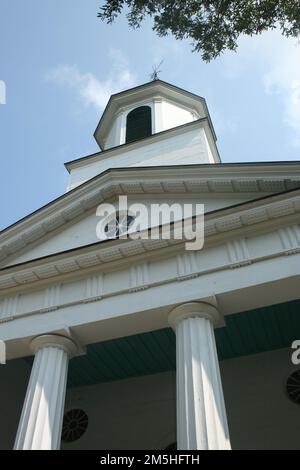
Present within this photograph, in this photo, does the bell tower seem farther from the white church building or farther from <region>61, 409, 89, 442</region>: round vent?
<region>61, 409, 89, 442</region>: round vent

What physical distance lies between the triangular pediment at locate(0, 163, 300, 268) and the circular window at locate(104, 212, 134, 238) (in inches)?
14.1

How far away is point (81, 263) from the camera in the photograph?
951 cm

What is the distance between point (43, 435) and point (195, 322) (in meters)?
3.11

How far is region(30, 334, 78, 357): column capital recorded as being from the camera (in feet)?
28.7

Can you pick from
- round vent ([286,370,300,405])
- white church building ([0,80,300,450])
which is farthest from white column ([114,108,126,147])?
round vent ([286,370,300,405])

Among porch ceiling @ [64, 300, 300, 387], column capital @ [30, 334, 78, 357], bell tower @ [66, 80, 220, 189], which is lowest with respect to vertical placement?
column capital @ [30, 334, 78, 357]

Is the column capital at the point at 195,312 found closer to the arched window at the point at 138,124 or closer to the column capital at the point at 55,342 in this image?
the column capital at the point at 55,342

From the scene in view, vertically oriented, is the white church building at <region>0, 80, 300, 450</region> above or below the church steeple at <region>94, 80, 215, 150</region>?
below

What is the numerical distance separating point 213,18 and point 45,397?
6.62 m

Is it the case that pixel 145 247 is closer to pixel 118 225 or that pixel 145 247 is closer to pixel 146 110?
pixel 118 225

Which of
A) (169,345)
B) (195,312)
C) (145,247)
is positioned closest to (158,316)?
(195,312)

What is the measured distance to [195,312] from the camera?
26.2 ft

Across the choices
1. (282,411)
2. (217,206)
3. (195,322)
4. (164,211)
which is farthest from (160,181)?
(282,411)
